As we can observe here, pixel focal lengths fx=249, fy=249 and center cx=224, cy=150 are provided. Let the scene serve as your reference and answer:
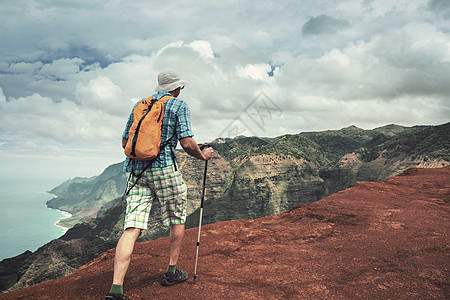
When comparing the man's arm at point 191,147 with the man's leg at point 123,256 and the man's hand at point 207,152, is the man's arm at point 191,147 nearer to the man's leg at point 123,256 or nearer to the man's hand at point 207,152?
the man's hand at point 207,152

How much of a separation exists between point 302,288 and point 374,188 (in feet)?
23.6

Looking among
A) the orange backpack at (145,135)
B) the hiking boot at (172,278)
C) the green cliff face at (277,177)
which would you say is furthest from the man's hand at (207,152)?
the green cliff face at (277,177)

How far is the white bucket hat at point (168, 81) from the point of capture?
2.96 metres

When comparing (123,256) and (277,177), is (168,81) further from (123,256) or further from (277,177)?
(277,177)

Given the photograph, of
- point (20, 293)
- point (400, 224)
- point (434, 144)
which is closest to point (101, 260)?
point (20, 293)

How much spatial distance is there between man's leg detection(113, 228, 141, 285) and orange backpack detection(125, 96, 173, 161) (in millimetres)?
807

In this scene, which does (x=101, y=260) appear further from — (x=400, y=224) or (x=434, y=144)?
(x=434, y=144)

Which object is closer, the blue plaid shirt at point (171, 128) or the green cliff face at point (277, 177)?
the blue plaid shirt at point (171, 128)

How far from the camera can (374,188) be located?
8656 millimetres

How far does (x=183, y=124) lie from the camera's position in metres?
2.72

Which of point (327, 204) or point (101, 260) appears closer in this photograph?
point (101, 260)

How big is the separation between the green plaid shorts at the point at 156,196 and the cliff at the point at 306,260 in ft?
2.77

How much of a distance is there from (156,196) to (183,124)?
34.5 inches

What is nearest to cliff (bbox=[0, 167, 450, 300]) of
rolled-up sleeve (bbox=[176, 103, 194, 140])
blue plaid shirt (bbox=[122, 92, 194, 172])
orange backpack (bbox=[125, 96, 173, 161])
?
blue plaid shirt (bbox=[122, 92, 194, 172])
